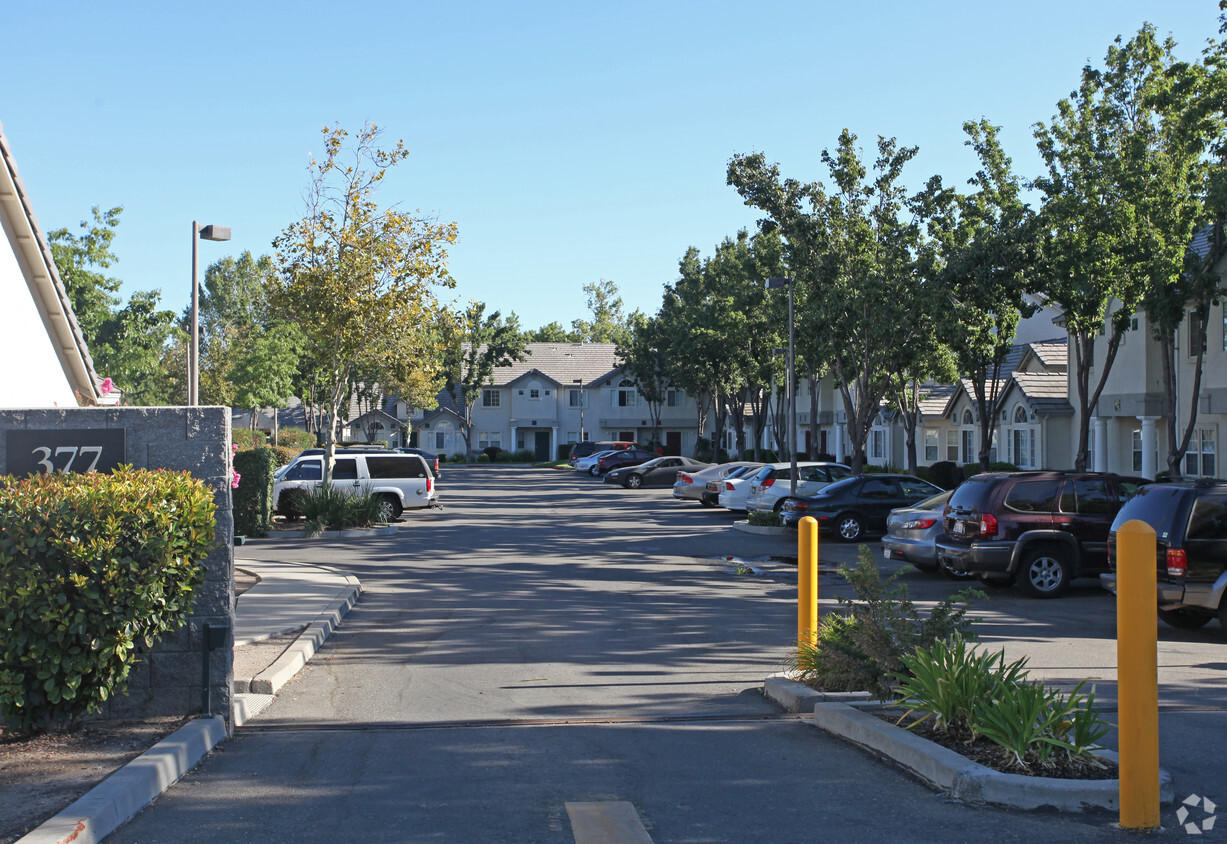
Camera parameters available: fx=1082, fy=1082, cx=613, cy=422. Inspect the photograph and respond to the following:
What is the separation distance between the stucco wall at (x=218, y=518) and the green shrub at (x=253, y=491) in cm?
1615

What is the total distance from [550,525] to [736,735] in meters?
20.6

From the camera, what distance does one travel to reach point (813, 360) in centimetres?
3175

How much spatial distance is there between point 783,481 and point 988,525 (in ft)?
40.5

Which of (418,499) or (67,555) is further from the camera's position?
(418,499)

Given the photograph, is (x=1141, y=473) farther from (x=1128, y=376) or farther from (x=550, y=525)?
(x=550, y=525)

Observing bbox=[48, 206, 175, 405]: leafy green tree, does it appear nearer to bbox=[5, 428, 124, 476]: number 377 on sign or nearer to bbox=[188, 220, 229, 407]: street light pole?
bbox=[188, 220, 229, 407]: street light pole

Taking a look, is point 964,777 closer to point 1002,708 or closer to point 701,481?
point 1002,708

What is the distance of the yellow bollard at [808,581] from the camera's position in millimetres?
9055

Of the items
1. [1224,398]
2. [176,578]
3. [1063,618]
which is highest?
[1224,398]

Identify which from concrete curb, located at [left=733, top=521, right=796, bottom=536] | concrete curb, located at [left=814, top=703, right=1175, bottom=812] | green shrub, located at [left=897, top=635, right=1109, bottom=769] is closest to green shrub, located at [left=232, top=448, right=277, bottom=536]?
concrete curb, located at [left=733, top=521, right=796, bottom=536]

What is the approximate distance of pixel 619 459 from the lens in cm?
5416

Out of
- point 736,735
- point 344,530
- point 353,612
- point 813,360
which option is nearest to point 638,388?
point 813,360

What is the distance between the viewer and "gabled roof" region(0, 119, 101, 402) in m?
13.6

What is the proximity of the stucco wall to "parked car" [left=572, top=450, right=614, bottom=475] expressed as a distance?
4823 centimetres
